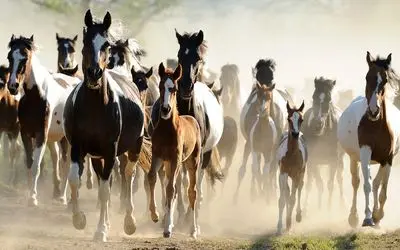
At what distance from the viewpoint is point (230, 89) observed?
2462 cm

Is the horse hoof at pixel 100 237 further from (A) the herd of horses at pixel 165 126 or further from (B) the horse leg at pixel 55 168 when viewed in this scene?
(B) the horse leg at pixel 55 168

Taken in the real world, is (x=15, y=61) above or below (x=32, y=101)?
above

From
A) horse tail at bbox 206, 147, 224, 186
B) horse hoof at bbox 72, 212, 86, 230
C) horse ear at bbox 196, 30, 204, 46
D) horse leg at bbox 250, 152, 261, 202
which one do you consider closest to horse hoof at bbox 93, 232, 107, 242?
horse hoof at bbox 72, 212, 86, 230

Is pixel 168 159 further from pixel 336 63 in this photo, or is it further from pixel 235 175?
pixel 336 63

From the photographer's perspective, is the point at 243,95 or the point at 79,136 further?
the point at 243,95

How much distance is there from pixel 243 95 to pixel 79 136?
50.1ft

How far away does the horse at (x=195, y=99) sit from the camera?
12.6 meters

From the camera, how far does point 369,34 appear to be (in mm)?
52125

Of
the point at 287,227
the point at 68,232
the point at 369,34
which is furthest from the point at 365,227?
the point at 369,34

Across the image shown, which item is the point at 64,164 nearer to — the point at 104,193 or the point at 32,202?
the point at 32,202

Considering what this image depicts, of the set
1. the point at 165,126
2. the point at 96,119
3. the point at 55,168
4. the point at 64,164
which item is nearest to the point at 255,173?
the point at 64,164

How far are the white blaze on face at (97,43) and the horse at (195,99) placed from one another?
7.79ft

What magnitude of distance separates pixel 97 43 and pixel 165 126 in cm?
172

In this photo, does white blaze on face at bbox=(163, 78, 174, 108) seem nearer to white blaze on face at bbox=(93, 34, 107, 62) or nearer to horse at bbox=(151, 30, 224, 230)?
white blaze on face at bbox=(93, 34, 107, 62)
